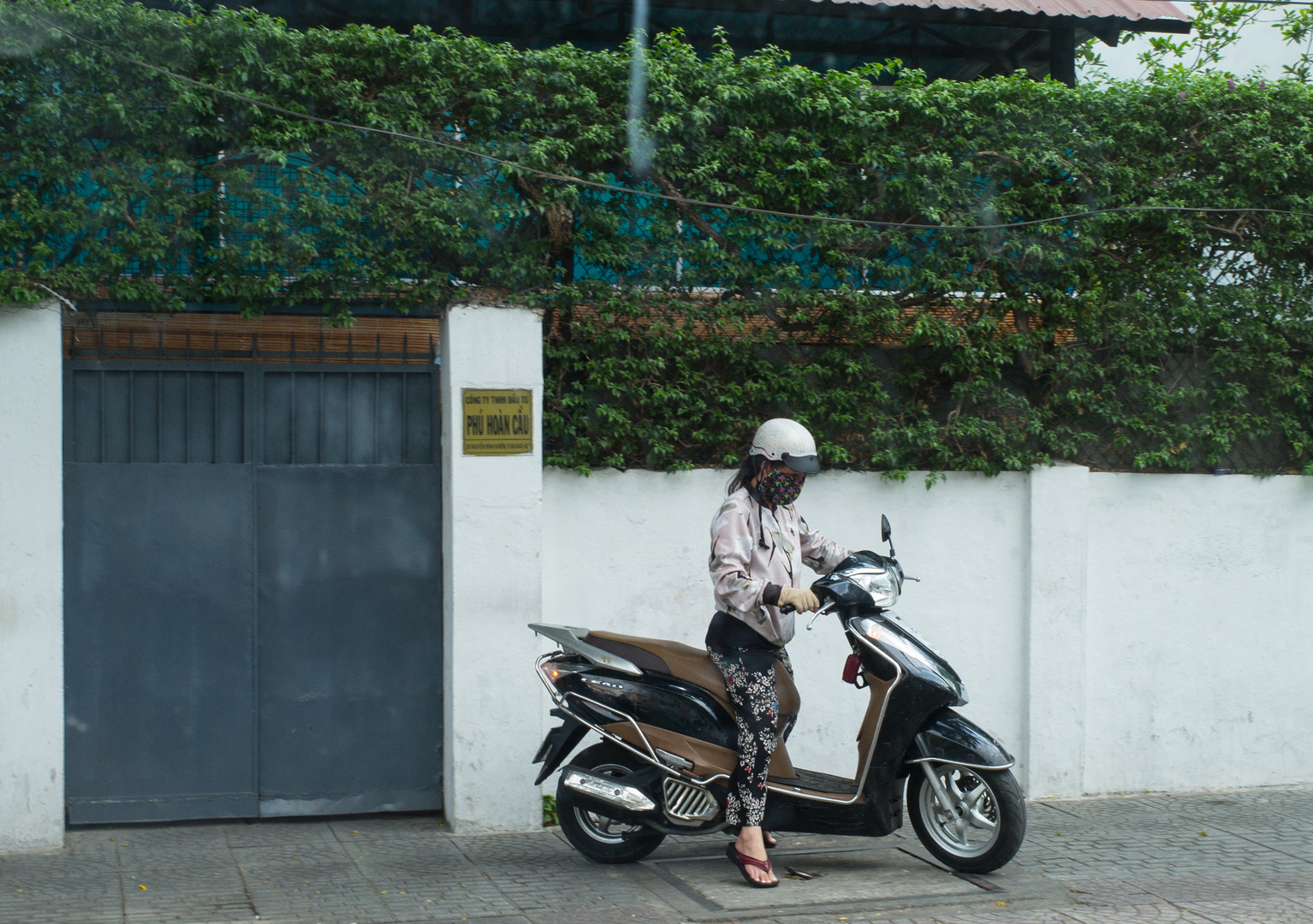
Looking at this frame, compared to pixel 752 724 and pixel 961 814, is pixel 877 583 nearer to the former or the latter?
pixel 752 724

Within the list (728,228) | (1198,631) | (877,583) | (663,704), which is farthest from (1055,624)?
(728,228)

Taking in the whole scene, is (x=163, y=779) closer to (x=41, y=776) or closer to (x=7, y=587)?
(x=41, y=776)

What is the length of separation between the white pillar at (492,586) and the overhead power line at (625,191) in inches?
29.0

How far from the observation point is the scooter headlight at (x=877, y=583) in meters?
4.94

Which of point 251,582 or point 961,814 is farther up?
point 251,582

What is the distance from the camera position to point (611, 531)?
20.0ft

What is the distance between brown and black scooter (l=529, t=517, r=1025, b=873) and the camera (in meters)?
4.98

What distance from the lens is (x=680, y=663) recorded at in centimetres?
515

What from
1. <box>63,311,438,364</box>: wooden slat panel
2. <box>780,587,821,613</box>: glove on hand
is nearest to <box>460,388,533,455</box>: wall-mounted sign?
<box>63,311,438,364</box>: wooden slat panel

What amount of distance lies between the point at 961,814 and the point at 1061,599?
185 cm

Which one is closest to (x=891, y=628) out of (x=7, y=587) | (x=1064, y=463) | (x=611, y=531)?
(x=611, y=531)

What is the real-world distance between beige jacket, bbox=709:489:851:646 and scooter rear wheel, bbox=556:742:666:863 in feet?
2.74

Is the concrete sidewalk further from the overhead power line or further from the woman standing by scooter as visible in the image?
the overhead power line

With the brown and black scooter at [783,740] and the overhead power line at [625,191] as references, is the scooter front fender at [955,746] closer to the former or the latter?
the brown and black scooter at [783,740]
